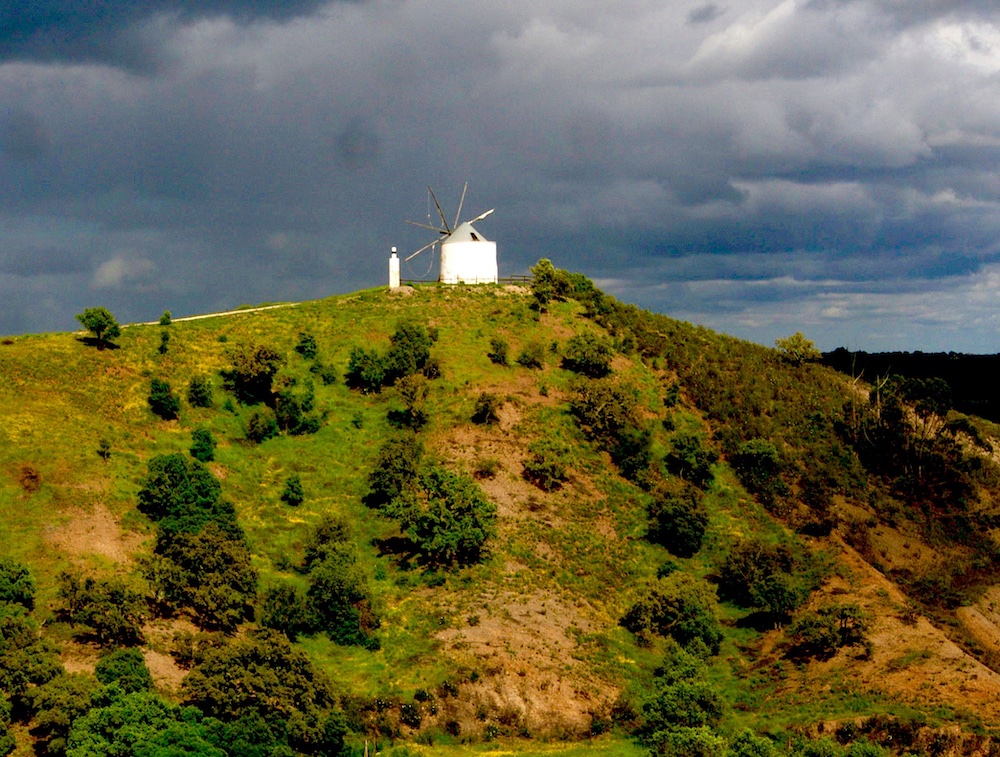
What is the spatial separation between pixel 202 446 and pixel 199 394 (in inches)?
316

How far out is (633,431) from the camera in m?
97.4

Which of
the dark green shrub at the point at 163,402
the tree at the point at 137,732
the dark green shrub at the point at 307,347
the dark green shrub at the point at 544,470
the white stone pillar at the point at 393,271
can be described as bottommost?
the tree at the point at 137,732

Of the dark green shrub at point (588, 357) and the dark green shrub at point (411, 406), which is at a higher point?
the dark green shrub at point (588, 357)

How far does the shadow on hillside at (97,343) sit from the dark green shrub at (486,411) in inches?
1318

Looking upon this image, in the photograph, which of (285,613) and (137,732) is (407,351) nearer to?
(285,613)

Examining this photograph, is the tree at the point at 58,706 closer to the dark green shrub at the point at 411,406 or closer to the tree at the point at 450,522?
the tree at the point at 450,522

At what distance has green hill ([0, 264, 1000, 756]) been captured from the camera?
58.9 m

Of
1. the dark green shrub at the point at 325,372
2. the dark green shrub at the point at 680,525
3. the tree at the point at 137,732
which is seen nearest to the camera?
the tree at the point at 137,732

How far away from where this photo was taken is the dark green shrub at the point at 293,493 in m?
82.1

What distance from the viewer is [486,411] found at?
92625 mm

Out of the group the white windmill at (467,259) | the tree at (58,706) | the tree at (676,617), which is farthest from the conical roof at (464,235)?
the tree at (58,706)

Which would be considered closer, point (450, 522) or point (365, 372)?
point (450, 522)

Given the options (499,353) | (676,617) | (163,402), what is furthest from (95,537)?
(499,353)

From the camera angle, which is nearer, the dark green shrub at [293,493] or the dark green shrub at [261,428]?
the dark green shrub at [293,493]
